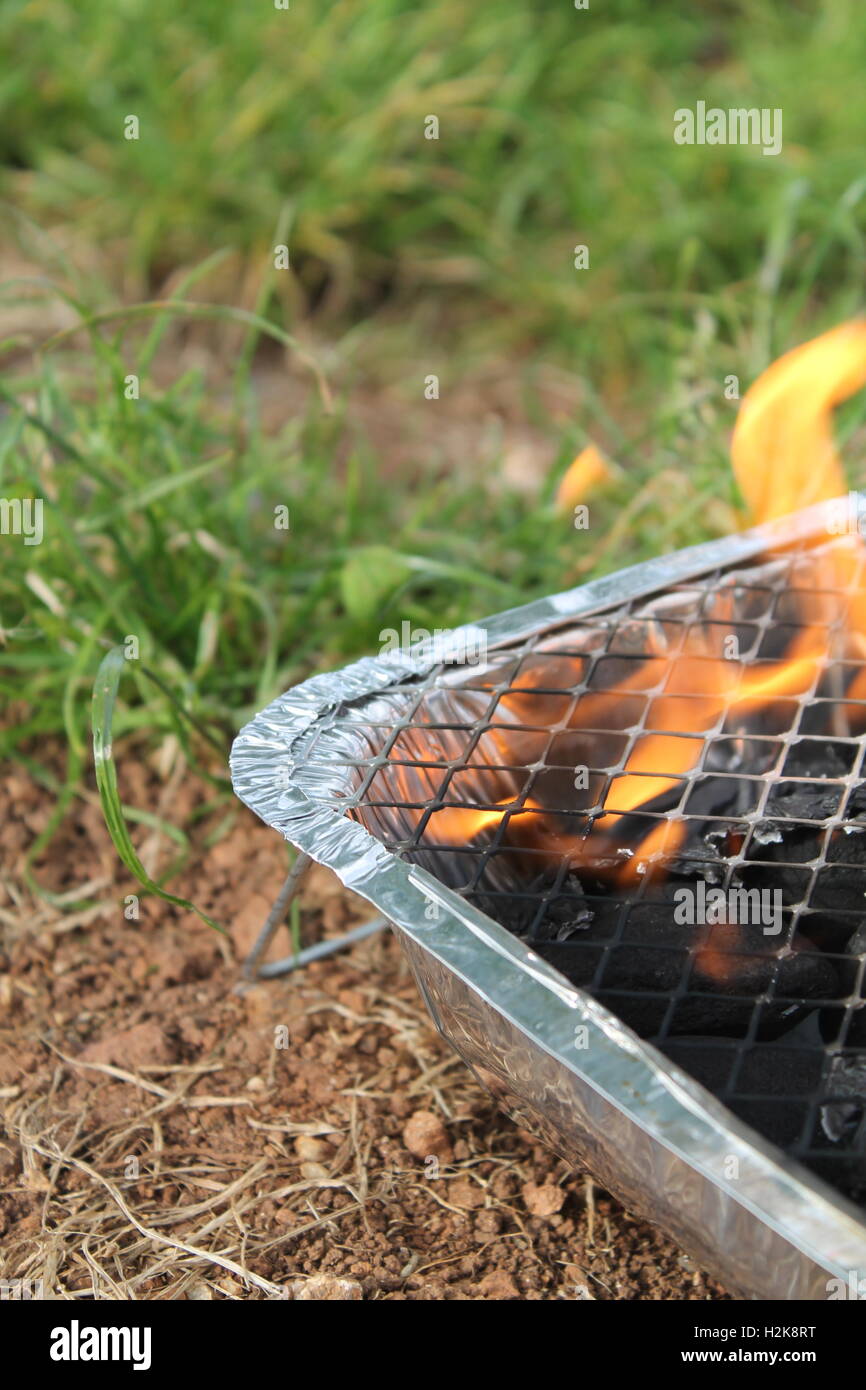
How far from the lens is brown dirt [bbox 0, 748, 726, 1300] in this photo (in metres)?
1.56

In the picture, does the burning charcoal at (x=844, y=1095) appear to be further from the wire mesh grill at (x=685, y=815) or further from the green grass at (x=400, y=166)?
the green grass at (x=400, y=166)

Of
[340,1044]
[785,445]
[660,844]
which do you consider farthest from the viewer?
[785,445]

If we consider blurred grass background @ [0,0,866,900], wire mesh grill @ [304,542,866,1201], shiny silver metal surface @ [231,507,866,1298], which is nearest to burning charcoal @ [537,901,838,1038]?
wire mesh grill @ [304,542,866,1201]

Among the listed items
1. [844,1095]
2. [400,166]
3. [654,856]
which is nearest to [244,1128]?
[654,856]

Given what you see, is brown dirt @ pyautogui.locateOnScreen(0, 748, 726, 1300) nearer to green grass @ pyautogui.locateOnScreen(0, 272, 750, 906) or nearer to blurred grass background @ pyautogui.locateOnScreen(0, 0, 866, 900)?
green grass @ pyautogui.locateOnScreen(0, 272, 750, 906)

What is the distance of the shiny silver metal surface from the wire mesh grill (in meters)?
0.05

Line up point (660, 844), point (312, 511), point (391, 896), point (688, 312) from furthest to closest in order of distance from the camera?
point (688, 312), point (312, 511), point (660, 844), point (391, 896)

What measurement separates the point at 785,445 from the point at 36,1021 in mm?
1461

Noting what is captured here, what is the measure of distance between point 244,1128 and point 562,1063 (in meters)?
0.65
